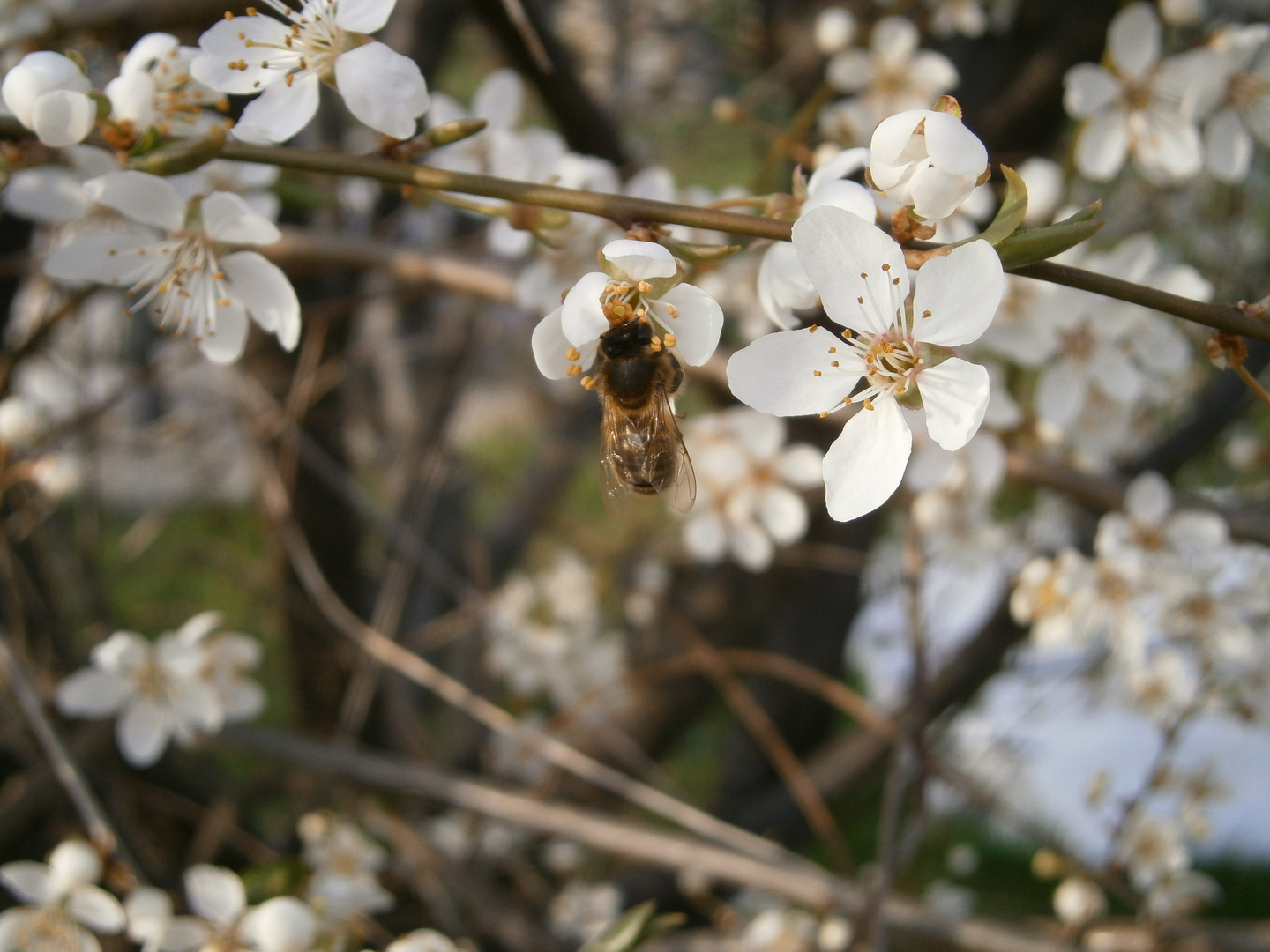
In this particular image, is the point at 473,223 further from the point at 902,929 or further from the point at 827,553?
the point at 902,929

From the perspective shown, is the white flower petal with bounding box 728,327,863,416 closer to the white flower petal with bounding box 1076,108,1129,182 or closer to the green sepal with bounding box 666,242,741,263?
the green sepal with bounding box 666,242,741,263

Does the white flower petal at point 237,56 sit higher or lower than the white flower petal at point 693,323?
higher

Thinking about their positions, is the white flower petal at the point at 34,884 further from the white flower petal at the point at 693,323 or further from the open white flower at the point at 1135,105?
the open white flower at the point at 1135,105

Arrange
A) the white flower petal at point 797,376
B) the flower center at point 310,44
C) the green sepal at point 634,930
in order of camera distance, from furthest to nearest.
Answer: the green sepal at point 634,930 → the flower center at point 310,44 → the white flower petal at point 797,376

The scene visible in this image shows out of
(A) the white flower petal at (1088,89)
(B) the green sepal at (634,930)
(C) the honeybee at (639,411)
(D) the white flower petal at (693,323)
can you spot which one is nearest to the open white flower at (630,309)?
(D) the white flower petal at (693,323)

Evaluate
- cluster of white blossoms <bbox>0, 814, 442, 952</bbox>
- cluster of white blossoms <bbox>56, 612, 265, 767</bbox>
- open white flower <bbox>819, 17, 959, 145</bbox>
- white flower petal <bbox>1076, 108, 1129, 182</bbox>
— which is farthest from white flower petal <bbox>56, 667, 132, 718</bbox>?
white flower petal <bbox>1076, 108, 1129, 182</bbox>

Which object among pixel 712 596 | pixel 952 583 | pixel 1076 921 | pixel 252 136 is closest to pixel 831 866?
pixel 712 596
